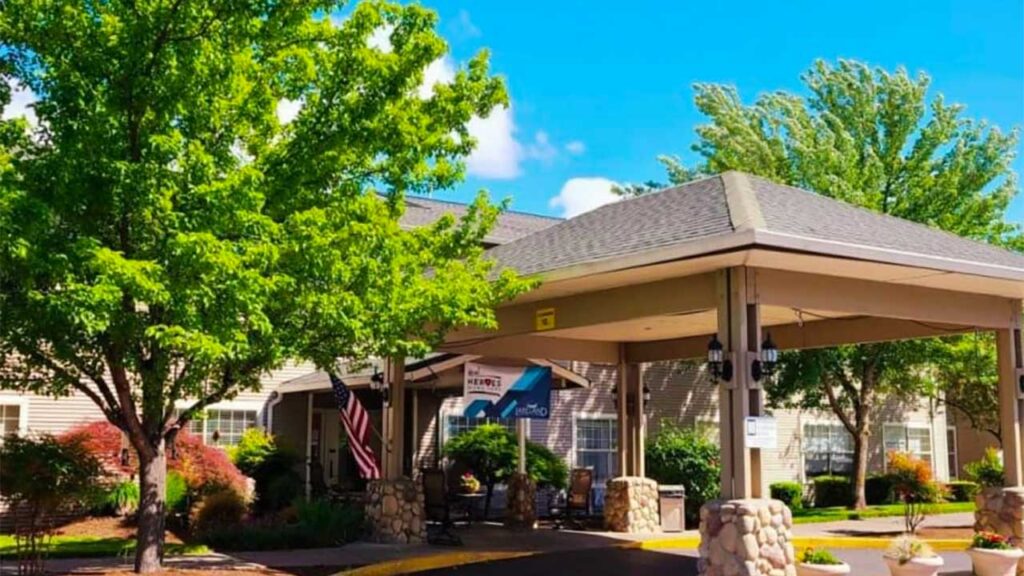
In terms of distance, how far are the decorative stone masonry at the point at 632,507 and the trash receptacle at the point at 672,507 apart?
21 centimetres

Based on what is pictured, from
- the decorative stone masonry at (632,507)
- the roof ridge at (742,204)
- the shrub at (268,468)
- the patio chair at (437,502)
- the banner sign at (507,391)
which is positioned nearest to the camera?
the roof ridge at (742,204)

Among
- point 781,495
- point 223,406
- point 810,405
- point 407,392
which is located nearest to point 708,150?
point 810,405

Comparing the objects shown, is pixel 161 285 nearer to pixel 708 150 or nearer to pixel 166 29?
pixel 166 29

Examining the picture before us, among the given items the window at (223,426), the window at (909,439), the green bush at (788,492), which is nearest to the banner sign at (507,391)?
the window at (223,426)

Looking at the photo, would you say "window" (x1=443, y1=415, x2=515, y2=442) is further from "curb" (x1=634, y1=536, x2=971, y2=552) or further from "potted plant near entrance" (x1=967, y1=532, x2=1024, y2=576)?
"potted plant near entrance" (x1=967, y1=532, x2=1024, y2=576)

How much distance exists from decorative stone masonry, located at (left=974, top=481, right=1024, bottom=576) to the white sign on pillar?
15.8 feet

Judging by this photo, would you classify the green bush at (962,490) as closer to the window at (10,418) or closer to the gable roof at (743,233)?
the gable roof at (743,233)

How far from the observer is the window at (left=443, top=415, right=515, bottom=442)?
75.2 feet

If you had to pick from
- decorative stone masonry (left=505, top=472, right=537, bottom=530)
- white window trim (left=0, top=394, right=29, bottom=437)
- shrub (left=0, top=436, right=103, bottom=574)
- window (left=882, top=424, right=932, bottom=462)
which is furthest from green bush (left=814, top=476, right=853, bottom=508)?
shrub (left=0, top=436, right=103, bottom=574)

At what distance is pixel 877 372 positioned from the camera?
910 inches

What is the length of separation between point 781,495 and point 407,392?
408 inches

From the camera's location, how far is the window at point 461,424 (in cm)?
2291

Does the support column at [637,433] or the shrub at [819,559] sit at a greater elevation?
the support column at [637,433]

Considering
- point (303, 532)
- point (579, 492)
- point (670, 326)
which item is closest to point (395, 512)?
point (303, 532)
